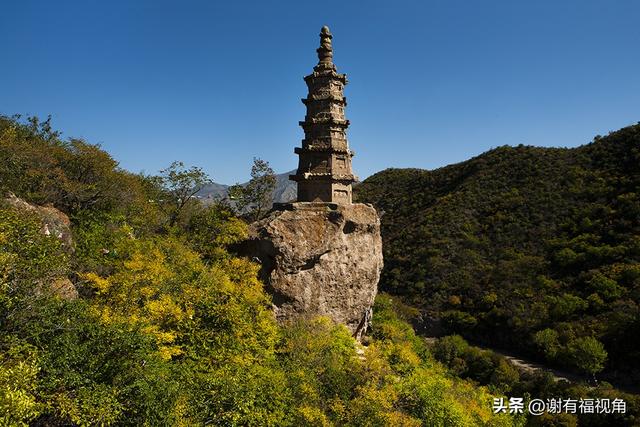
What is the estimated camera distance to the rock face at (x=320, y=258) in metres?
21.1

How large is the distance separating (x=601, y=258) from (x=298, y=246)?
38.2m

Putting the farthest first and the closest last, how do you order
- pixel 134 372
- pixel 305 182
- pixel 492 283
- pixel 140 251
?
1. pixel 492 283
2. pixel 305 182
3. pixel 140 251
4. pixel 134 372

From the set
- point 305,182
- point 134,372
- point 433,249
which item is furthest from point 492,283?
point 134,372

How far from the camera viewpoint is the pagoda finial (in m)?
27.2

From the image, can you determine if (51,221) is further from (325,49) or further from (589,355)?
(589,355)

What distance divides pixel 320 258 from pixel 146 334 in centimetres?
1181

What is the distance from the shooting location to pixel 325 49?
1071 inches

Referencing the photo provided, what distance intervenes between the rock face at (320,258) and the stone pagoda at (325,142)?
7.59 ft

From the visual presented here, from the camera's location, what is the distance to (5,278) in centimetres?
927

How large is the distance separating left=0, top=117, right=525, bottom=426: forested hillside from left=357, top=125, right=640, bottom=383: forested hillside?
18.2 metres

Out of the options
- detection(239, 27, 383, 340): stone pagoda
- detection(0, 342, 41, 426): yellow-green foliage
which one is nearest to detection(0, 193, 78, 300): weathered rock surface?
detection(0, 342, 41, 426): yellow-green foliage

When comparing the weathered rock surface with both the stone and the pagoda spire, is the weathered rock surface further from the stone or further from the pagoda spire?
the pagoda spire

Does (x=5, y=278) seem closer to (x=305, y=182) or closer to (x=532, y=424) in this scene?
(x=305, y=182)

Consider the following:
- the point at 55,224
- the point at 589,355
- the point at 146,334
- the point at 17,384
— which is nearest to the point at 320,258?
the point at 146,334
